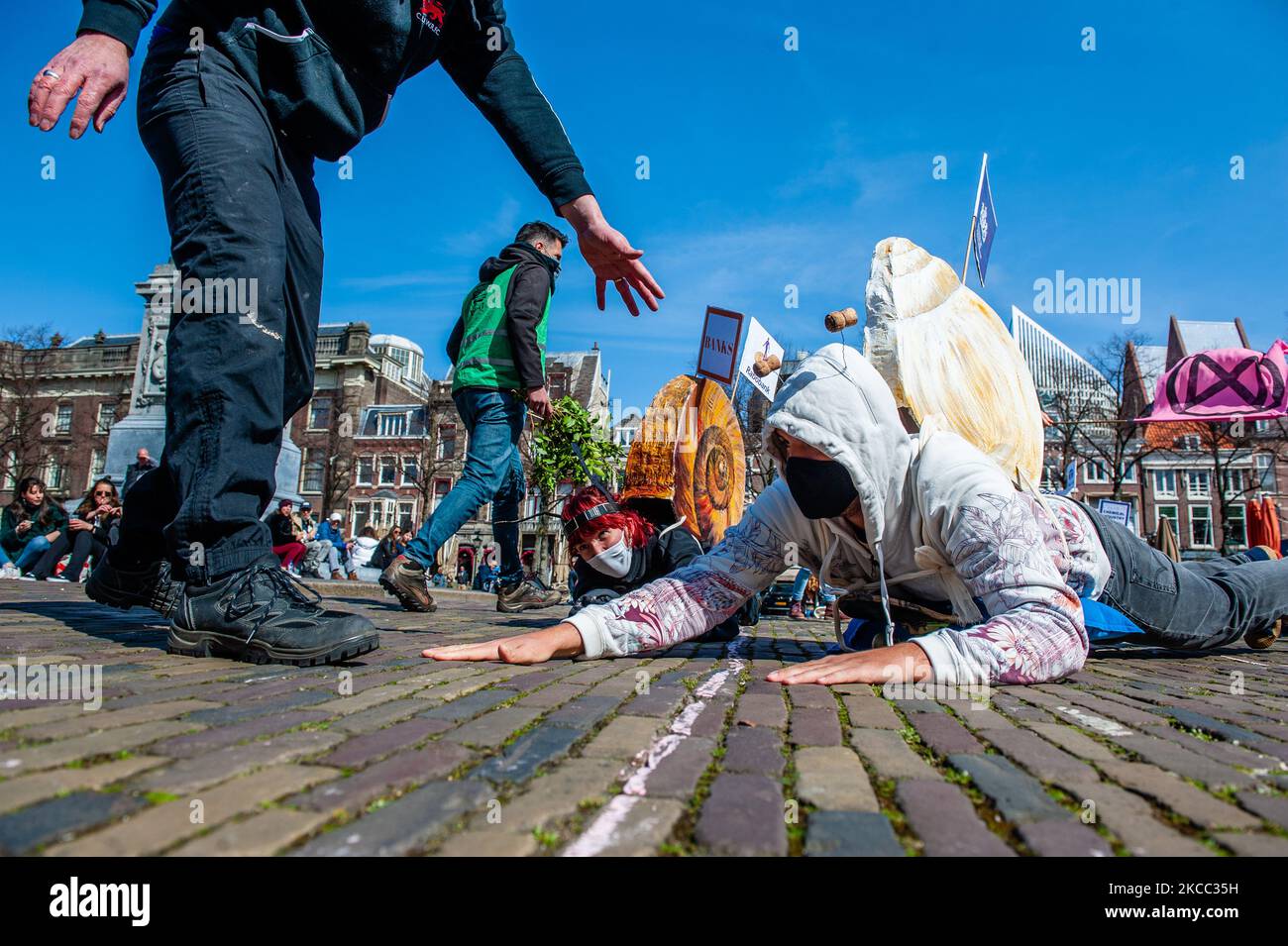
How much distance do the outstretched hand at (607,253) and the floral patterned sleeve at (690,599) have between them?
105cm

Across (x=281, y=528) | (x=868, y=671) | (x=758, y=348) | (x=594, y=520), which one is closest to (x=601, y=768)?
(x=868, y=671)

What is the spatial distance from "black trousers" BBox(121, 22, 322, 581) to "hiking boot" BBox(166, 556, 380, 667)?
0.08m

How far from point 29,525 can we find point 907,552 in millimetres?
13120

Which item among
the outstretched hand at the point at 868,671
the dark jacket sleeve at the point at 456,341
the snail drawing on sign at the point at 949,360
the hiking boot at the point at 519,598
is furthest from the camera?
the hiking boot at the point at 519,598

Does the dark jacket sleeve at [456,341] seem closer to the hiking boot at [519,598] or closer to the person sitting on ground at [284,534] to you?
the hiking boot at [519,598]

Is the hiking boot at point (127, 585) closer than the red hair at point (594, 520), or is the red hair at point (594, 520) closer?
the hiking boot at point (127, 585)

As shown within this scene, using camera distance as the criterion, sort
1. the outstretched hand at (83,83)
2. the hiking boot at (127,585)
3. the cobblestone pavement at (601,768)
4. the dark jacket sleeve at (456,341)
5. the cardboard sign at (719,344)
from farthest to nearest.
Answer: the cardboard sign at (719,344)
the dark jacket sleeve at (456,341)
the hiking boot at (127,585)
the outstretched hand at (83,83)
the cobblestone pavement at (601,768)

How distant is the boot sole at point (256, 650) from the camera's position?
221 cm

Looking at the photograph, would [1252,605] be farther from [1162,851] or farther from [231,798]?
[231,798]

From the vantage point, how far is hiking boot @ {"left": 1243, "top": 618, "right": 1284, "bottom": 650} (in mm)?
4055

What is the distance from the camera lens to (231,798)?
102 cm

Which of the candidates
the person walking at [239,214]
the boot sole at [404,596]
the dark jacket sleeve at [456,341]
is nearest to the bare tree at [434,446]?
the dark jacket sleeve at [456,341]

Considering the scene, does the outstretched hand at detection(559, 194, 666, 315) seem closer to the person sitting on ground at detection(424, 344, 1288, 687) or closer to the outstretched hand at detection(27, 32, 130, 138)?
the person sitting on ground at detection(424, 344, 1288, 687)
